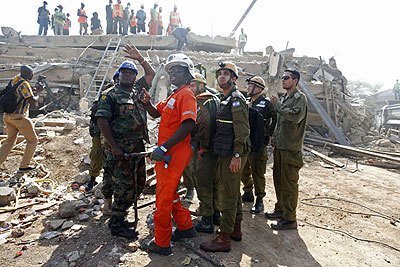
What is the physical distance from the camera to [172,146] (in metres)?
2.46

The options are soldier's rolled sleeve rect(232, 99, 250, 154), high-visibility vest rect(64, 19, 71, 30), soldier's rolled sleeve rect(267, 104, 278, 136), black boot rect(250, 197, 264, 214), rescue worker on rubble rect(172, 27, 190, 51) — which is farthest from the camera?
high-visibility vest rect(64, 19, 71, 30)

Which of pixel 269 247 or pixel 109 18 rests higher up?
pixel 109 18

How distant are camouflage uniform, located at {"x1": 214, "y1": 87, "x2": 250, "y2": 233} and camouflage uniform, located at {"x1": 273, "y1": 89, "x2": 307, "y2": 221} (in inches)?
33.0

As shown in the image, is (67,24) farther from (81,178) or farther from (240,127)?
(240,127)

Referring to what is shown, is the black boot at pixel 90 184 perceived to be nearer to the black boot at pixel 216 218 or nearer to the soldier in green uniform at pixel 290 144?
the black boot at pixel 216 218

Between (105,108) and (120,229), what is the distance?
4.78 ft

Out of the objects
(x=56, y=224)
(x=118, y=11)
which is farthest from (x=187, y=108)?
(x=118, y=11)

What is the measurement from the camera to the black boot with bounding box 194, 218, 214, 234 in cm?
318

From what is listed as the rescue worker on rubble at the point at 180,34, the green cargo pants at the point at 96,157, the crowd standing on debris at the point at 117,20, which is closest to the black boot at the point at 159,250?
the green cargo pants at the point at 96,157

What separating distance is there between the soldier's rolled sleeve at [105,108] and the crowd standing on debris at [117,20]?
A: 13.7 metres

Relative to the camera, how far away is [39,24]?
1489cm

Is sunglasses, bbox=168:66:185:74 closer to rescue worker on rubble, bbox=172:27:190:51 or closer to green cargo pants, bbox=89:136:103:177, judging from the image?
green cargo pants, bbox=89:136:103:177

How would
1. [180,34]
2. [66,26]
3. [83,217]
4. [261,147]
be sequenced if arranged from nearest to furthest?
1. [83,217]
2. [261,147]
3. [180,34]
4. [66,26]

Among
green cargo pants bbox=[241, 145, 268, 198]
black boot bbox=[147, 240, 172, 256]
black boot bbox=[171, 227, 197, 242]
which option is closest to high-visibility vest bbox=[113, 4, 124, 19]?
green cargo pants bbox=[241, 145, 268, 198]
